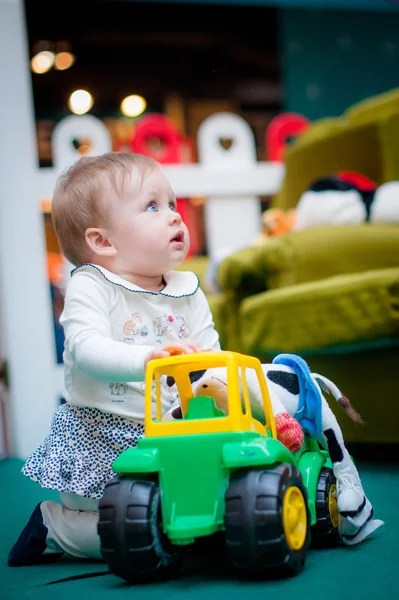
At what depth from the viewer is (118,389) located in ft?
3.65

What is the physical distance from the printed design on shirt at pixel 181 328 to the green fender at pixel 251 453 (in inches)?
12.3

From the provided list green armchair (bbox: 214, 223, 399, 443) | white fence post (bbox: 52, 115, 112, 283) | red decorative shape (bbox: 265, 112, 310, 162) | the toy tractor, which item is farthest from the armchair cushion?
red decorative shape (bbox: 265, 112, 310, 162)

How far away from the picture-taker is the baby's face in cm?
113

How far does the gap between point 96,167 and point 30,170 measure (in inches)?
55.5

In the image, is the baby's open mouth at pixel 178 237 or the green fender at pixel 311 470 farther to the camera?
the baby's open mouth at pixel 178 237

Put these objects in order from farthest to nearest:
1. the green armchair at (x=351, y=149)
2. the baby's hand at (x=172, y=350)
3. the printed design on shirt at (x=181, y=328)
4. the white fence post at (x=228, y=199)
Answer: the white fence post at (x=228, y=199) < the green armchair at (x=351, y=149) < the printed design on shirt at (x=181, y=328) < the baby's hand at (x=172, y=350)

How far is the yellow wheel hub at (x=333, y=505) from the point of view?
102 cm

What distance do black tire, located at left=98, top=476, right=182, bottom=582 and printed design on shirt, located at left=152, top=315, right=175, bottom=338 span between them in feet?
0.94

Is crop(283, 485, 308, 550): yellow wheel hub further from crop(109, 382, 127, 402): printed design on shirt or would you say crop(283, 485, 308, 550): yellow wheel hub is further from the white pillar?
the white pillar

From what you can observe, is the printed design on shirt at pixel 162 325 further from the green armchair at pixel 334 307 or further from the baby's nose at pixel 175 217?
the green armchair at pixel 334 307

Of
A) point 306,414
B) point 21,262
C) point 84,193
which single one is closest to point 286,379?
point 306,414

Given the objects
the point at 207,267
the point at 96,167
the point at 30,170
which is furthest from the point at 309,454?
the point at 30,170

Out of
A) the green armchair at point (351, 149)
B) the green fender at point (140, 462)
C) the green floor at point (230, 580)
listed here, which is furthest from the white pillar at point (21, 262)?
the green fender at point (140, 462)

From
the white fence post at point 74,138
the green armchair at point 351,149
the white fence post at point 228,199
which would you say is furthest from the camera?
the white fence post at point 228,199
